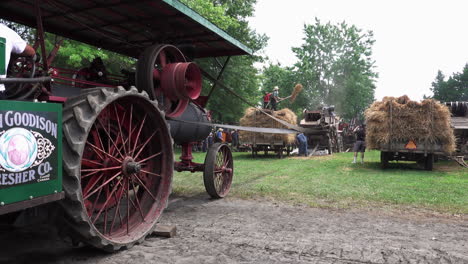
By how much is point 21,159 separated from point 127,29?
12.6ft

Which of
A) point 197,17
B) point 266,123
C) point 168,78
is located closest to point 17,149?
point 168,78

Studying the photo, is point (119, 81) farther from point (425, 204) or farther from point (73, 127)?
point (425, 204)

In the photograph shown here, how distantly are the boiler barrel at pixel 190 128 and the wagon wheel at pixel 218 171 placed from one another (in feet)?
1.25

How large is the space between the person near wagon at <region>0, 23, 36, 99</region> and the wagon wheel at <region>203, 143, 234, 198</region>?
3768 millimetres

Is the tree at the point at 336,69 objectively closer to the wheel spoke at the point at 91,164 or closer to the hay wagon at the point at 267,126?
the hay wagon at the point at 267,126

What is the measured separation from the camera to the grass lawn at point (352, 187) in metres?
6.31

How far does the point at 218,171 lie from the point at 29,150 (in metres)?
4.36

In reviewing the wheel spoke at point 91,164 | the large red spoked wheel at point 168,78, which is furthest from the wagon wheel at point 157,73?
the wheel spoke at point 91,164

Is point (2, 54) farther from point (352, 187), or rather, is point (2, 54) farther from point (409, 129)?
point (409, 129)

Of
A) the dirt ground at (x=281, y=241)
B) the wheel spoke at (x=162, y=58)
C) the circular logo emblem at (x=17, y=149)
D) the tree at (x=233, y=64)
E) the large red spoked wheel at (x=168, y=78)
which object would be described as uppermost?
the tree at (x=233, y=64)

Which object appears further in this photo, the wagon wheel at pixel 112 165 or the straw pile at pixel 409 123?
the straw pile at pixel 409 123

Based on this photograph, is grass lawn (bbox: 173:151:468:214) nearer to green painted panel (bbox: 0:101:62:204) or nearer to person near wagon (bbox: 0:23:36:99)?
green painted panel (bbox: 0:101:62:204)

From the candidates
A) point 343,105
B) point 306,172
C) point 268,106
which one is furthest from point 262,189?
point 343,105

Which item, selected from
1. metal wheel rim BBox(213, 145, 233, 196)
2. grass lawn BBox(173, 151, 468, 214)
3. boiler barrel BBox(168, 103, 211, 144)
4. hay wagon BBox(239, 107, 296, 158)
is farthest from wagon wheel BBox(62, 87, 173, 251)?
hay wagon BBox(239, 107, 296, 158)
